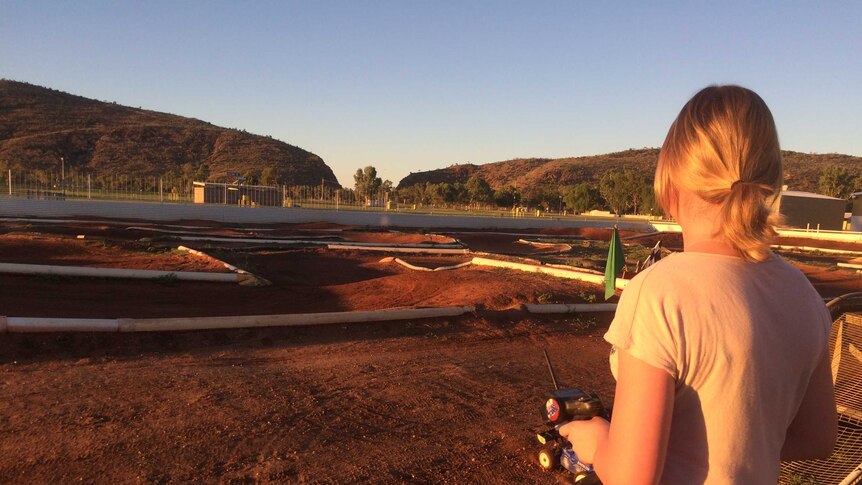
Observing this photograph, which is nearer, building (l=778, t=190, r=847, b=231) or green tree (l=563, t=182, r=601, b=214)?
building (l=778, t=190, r=847, b=231)

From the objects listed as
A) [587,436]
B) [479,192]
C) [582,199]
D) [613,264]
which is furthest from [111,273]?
[582,199]

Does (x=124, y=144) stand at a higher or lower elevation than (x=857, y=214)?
higher

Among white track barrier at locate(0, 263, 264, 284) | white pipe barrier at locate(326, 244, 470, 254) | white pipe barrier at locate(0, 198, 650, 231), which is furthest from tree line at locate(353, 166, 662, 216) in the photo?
white track barrier at locate(0, 263, 264, 284)

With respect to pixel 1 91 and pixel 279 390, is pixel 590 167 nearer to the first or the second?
pixel 1 91

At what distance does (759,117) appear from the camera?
1335 millimetres

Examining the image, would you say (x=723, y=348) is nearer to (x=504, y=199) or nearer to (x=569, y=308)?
(x=569, y=308)

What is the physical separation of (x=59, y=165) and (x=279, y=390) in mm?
74282

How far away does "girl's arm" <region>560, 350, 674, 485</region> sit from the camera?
1.23 metres

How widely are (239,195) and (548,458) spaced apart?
4059 centimetres

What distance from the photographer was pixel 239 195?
135 ft

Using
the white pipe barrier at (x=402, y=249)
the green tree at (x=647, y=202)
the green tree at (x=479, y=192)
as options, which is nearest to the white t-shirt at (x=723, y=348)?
the white pipe barrier at (x=402, y=249)

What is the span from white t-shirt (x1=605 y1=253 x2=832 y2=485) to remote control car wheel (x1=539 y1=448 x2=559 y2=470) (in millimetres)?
2311

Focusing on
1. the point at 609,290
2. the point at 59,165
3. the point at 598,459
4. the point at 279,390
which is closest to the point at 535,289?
the point at 609,290

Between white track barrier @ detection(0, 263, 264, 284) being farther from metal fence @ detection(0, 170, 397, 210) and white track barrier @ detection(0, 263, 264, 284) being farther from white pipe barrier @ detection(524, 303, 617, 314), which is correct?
metal fence @ detection(0, 170, 397, 210)
